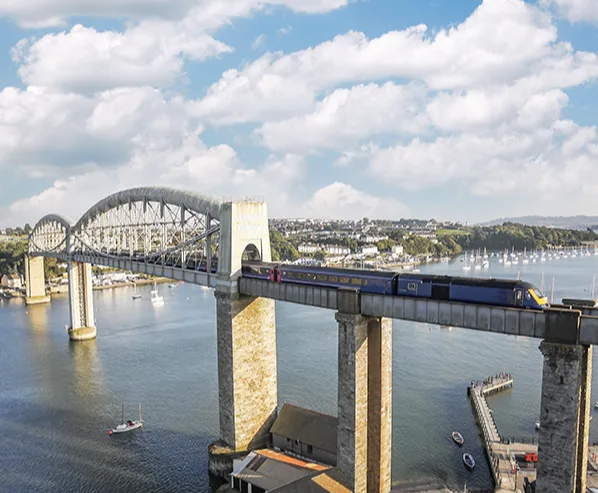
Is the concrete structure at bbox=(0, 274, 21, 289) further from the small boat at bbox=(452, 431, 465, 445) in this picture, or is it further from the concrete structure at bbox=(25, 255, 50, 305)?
the small boat at bbox=(452, 431, 465, 445)

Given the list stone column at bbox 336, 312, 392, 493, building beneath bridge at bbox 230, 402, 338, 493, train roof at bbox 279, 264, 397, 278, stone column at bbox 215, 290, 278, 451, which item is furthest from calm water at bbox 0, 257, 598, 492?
train roof at bbox 279, 264, 397, 278

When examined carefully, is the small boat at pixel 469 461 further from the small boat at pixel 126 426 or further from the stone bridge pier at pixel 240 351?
the small boat at pixel 126 426

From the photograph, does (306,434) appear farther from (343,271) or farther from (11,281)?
(11,281)

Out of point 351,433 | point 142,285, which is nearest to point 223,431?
point 351,433

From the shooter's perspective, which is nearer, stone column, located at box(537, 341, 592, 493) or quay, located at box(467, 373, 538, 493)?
stone column, located at box(537, 341, 592, 493)

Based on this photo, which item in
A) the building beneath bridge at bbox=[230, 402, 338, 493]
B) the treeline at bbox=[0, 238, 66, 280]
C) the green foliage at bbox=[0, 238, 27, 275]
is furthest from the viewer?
the green foliage at bbox=[0, 238, 27, 275]

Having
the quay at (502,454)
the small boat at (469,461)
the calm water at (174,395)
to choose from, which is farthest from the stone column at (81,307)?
the small boat at (469,461)
